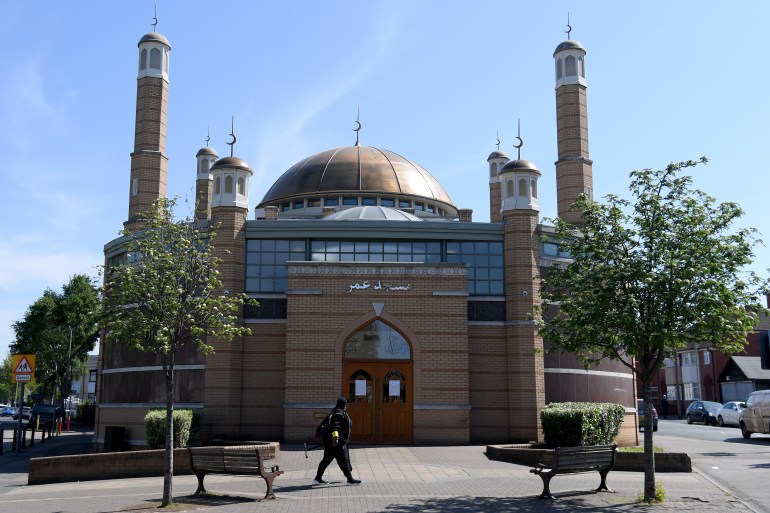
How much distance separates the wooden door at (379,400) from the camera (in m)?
21.8

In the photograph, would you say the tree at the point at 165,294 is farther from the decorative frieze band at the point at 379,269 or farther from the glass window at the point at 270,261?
the glass window at the point at 270,261

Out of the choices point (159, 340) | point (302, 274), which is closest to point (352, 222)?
point (302, 274)

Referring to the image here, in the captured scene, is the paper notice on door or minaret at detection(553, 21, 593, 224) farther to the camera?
→ minaret at detection(553, 21, 593, 224)

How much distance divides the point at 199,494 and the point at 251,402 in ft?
31.7

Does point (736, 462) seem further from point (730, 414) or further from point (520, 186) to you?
point (730, 414)

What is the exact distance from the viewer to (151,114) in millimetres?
28422

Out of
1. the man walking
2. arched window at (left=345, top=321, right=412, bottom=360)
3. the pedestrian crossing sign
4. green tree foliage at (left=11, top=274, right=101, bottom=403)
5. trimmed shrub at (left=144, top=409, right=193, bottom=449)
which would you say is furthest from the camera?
green tree foliage at (left=11, top=274, right=101, bottom=403)

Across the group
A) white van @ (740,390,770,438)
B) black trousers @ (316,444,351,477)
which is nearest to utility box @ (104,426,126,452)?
black trousers @ (316,444,351,477)

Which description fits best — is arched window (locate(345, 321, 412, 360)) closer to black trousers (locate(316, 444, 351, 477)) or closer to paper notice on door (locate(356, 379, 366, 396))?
paper notice on door (locate(356, 379, 366, 396))

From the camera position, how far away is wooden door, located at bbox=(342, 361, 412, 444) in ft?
71.7

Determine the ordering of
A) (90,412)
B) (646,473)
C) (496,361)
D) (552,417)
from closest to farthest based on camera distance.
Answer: (646,473), (552,417), (496,361), (90,412)

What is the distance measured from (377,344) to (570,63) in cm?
1379

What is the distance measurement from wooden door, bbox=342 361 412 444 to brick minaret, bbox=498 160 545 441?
3226mm

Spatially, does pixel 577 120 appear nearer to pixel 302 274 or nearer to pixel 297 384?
pixel 302 274
